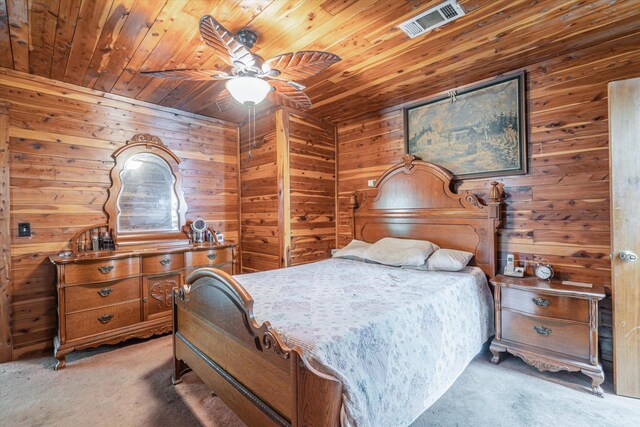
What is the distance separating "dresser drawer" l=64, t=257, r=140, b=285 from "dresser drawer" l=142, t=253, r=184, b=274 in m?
0.08

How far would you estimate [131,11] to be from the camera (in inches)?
78.0

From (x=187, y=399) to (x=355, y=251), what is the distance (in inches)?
83.4

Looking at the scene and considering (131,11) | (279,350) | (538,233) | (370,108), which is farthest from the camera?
(370,108)

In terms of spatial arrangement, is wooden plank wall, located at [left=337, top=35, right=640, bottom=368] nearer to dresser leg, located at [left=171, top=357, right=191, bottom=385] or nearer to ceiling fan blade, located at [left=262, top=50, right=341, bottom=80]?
ceiling fan blade, located at [left=262, top=50, right=341, bottom=80]

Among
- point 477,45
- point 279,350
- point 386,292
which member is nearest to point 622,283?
point 386,292

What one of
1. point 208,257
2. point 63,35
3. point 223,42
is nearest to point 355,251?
point 208,257

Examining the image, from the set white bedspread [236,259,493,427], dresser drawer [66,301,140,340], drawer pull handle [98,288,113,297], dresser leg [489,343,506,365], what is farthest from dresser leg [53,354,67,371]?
dresser leg [489,343,506,365]

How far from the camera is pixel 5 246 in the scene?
108 inches

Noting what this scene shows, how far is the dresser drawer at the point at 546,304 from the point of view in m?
2.22

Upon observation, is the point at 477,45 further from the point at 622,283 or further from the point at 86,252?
the point at 86,252

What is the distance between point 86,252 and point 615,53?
512cm

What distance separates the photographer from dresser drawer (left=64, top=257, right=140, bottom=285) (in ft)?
8.67

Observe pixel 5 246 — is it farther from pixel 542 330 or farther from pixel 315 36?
pixel 542 330

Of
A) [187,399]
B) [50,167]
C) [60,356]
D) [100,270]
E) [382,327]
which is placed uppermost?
[50,167]
